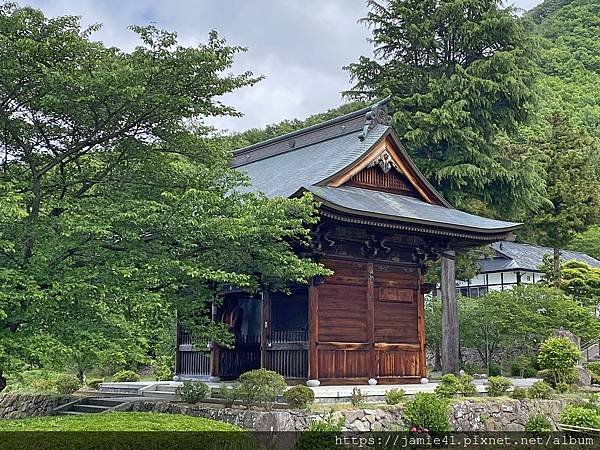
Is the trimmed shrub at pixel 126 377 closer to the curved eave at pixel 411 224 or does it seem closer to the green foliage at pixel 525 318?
the curved eave at pixel 411 224

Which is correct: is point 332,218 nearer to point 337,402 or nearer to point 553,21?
point 337,402

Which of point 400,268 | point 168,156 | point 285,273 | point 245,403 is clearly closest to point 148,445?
point 245,403

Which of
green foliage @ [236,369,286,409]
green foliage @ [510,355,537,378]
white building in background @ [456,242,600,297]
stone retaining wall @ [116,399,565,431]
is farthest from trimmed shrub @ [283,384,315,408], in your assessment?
white building in background @ [456,242,600,297]

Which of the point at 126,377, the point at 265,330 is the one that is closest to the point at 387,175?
the point at 265,330

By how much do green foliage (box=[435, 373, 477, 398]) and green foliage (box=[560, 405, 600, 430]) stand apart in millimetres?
2215

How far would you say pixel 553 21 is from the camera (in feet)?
304

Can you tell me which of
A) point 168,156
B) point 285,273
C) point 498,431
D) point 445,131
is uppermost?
point 445,131

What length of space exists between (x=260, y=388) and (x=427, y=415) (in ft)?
11.7

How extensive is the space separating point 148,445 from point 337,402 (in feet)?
18.3

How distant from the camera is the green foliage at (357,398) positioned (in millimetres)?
14392

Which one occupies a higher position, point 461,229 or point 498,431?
point 461,229

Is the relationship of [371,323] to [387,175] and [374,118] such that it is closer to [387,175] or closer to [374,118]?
[387,175]

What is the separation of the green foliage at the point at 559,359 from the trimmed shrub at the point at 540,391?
162 cm

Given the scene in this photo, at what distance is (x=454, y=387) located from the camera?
16.2 metres
